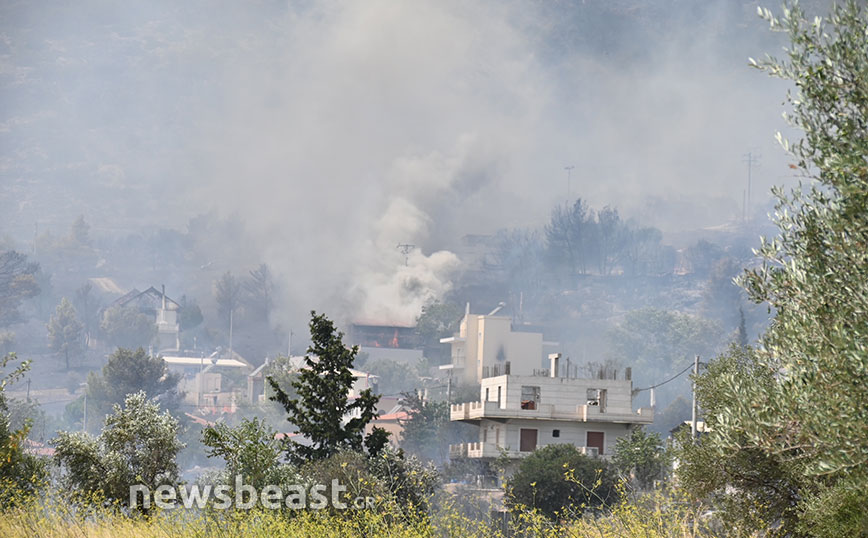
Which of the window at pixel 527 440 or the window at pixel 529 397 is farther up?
the window at pixel 529 397

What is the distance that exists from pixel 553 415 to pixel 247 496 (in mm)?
66795

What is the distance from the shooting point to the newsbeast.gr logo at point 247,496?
1235 inches

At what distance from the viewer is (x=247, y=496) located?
113 ft

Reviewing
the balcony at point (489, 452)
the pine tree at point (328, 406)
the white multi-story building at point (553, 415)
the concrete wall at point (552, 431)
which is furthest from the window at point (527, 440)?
the pine tree at point (328, 406)

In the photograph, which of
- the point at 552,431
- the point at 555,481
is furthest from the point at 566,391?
the point at 555,481

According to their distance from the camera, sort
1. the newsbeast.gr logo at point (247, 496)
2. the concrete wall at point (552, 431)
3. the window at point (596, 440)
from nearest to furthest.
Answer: the newsbeast.gr logo at point (247, 496) < the concrete wall at point (552, 431) < the window at point (596, 440)

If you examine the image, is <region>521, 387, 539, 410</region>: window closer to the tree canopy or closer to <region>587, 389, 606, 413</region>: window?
<region>587, 389, 606, 413</region>: window

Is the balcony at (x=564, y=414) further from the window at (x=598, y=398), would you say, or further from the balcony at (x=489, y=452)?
the balcony at (x=489, y=452)

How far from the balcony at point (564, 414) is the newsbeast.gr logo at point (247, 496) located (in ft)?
180

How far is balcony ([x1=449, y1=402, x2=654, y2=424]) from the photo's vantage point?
98256 millimetres

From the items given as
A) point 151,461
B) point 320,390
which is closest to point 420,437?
point 320,390

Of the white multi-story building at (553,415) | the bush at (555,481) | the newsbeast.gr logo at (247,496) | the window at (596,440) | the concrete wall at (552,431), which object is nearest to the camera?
the newsbeast.gr logo at (247,496)

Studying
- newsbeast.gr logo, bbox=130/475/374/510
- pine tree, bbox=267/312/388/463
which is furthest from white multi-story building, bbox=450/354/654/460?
newsbeast.gr logo, bbox=130/475/374/510

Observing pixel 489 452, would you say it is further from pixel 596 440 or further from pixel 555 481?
pixel 555 481
